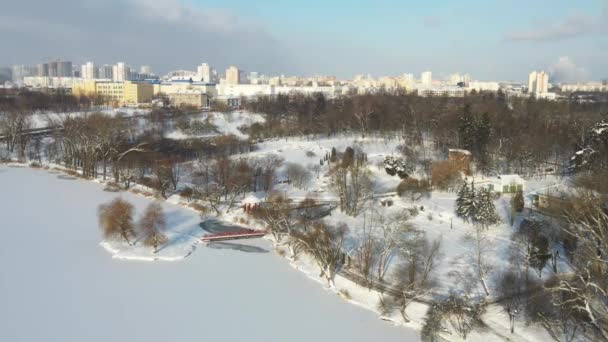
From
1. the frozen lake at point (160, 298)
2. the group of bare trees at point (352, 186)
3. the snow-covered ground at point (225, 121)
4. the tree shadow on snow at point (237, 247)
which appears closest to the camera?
the frozen lake at point (160, 298)

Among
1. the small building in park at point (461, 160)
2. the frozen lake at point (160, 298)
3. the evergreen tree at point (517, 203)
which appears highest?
the small building in park at point (461, 160)

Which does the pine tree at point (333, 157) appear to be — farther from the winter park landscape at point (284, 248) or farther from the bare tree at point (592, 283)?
the bare tree at point (592, 283)

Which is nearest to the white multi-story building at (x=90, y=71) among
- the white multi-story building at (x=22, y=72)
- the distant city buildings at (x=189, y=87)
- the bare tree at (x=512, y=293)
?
the distant city buildings at (x=189, y=87)

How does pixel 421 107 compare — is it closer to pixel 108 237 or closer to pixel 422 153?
pixel 422 153

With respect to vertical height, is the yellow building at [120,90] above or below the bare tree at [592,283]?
above

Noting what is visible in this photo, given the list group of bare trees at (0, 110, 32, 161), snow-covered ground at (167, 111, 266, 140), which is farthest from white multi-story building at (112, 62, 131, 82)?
group of bare trees at (0, 110, 32, 161)

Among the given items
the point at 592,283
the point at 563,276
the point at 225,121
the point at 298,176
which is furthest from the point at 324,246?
the point at 225,121

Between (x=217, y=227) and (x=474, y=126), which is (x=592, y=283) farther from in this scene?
(x=474, y=126)
